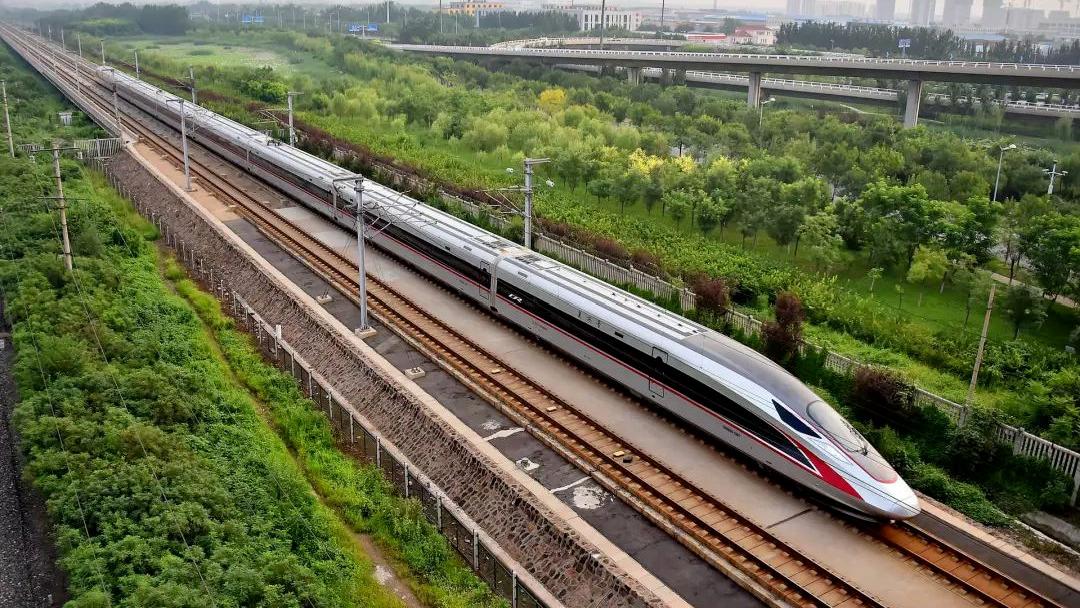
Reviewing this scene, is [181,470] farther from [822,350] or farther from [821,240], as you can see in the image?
[821,240]

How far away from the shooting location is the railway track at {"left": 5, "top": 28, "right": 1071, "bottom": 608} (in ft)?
56.2

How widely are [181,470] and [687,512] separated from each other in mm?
10760

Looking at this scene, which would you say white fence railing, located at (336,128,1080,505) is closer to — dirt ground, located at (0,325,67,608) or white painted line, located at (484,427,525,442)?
white painted line, located at (484,427,525,442)

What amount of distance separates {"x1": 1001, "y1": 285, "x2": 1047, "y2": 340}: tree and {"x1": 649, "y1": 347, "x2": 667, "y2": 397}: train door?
1403cm

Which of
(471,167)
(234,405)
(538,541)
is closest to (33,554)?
(234,405)

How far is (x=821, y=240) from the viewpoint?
118ft

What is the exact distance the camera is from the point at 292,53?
132m

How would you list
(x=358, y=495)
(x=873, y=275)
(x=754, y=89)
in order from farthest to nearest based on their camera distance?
(x=754, y=89) → (x=873, y=275) → (x=358, y=495)

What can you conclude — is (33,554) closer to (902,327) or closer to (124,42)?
(902,327)

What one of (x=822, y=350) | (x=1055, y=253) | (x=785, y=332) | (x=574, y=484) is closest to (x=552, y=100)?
(x=1055, y=253)

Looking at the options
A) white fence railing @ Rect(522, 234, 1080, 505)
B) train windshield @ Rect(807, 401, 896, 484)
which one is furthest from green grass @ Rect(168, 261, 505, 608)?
white fence railing @ Rect(522, 234, 1080, 505)

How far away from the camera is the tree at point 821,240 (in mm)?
35062

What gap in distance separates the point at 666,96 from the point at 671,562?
6763 centimetres

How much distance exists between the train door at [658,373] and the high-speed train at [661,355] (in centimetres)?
3
